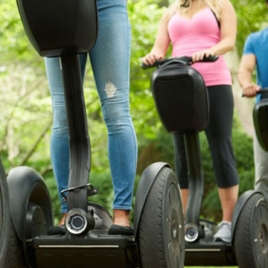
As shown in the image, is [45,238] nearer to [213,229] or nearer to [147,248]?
[147,248]

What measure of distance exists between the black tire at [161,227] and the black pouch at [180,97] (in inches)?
40.0

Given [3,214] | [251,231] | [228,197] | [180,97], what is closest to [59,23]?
[3,214]

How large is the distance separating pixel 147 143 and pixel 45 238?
43.6ft

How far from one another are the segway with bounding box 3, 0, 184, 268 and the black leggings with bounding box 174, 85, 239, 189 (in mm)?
1422

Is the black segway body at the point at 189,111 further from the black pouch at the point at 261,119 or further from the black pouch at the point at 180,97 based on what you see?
the black pouch at the point at 261,119

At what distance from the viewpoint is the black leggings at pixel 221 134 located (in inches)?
193

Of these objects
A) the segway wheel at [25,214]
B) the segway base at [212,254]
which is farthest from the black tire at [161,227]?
the segway base at [212,254]

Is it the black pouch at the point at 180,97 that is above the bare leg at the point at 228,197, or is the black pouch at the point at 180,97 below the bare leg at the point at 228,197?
above

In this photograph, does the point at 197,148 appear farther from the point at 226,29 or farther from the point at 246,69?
the point at 246,69

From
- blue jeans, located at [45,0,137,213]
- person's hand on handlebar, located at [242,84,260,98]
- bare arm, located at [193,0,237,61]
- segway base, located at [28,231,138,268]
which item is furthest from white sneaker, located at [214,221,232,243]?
segway base, located at [28,231,138,268]

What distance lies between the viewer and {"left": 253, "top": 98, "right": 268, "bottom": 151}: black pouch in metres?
4.76

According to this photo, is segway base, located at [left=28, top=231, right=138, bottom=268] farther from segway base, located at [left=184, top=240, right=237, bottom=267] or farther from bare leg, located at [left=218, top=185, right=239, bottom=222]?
bare leg, located at [left=218, top=185, right=239, bottom=222]

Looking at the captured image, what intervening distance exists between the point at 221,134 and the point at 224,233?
0.60 metres

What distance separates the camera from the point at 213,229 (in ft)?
17.0
